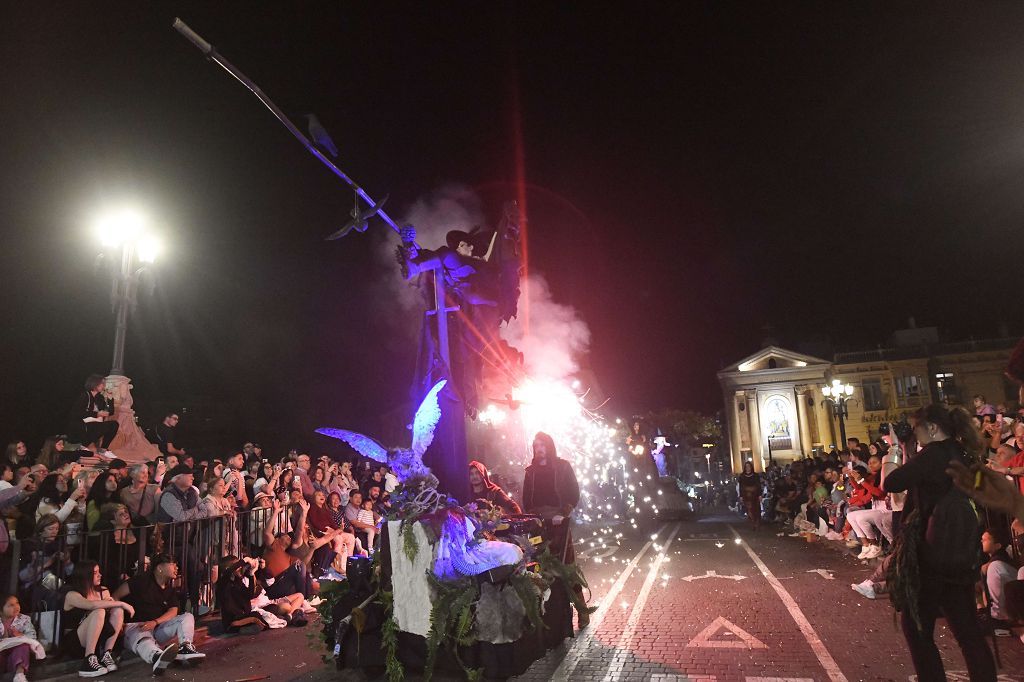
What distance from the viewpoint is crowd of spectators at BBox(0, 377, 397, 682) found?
6434 mm

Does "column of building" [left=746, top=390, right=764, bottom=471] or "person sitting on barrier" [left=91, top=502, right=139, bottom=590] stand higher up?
"column of building" [left=746, top=390, right=764, bottom=471]

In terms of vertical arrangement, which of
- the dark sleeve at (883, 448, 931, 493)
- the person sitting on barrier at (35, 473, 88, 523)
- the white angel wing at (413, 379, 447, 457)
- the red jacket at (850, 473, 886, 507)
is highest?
the white angel wing at (413, 379, 447, 457)

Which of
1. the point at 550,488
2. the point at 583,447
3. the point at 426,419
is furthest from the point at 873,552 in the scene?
the point at 583,447

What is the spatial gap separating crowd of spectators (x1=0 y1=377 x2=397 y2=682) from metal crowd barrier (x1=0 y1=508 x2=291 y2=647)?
1cm

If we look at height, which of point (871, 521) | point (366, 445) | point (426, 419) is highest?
point (426, 419)

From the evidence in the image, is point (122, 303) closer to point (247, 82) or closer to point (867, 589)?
point (247, 82)

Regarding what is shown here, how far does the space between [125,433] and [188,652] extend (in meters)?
6.43

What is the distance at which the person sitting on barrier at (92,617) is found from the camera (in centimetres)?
626

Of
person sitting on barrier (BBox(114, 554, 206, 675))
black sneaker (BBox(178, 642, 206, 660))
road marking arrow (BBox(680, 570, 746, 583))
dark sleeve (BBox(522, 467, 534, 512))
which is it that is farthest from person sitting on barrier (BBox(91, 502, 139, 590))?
road marking arrow (BBox(680, 570, 746, 583))

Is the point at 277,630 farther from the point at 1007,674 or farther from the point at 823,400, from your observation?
the point at 823,400

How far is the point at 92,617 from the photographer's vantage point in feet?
20.9

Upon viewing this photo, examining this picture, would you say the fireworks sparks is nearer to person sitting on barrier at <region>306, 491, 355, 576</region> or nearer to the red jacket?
the red jacket

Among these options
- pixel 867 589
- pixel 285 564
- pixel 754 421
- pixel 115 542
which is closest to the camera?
pixel 115 542

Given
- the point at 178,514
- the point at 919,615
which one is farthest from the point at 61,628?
the point at 919,615
